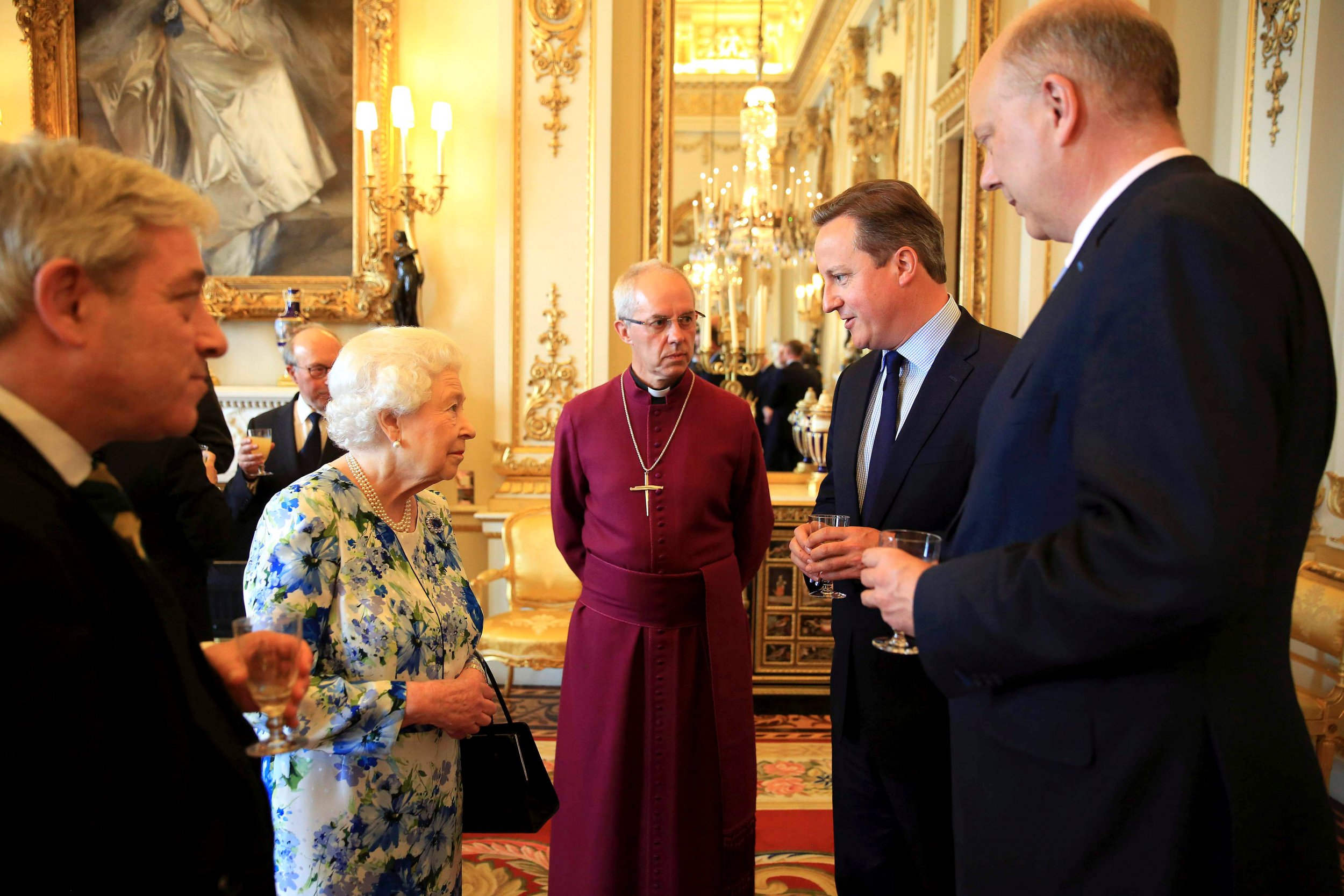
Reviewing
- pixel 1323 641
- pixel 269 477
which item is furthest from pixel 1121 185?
pixel 269 477

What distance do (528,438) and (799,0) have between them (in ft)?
9.70

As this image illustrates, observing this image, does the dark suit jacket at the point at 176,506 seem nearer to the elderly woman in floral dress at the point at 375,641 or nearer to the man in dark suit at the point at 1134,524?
the elderly woman in floral dress at the point at 375,641

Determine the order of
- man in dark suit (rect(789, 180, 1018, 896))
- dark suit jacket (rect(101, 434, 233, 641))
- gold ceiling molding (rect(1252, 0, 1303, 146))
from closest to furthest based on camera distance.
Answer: man in dark suit (rect(789, 180, 1018, 896)), dark suit jacket (rect(101, 434, 233, 641)), gold ceiling molding (rect(1252, 0, 1303, 146))

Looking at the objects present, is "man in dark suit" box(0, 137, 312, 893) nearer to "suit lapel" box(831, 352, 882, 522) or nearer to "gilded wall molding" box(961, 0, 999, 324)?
"suit lapel" box(831, 352, 882, 522)

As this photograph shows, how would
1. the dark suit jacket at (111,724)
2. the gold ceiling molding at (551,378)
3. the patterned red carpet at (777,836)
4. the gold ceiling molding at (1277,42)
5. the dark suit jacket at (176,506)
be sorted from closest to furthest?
1. the dark suit jacket at (111,724)
2. the dark suit jacket at (176,506)
3. the patterned red carpet at (777,836)
4. the gold ceiling molding at (1277,42)
5. the gold ceiling molding at (551,378)

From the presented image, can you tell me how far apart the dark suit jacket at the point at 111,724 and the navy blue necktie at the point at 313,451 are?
282cm

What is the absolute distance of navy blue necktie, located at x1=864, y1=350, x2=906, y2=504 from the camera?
2.27 metres

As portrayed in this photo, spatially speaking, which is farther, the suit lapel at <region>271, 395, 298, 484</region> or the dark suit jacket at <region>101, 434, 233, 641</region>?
the suit lapel at <region>271, 395, 298, 484</region>

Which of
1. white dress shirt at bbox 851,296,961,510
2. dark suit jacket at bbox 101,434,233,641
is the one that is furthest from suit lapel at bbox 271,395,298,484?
white dress shirt at bbox 851,296,961,510

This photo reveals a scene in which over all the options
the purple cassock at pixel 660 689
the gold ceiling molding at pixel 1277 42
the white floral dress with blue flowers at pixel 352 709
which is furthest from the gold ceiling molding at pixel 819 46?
the white floral dress with blue flowers at pixel 352 709

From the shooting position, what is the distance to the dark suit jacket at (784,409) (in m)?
5.29

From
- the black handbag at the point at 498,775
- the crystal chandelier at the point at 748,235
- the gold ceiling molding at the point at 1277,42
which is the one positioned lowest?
the black handbag at the point at 498,775

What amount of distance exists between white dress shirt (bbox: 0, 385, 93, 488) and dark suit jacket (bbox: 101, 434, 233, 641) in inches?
76.7

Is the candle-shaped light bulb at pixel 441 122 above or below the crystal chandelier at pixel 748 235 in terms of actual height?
above
